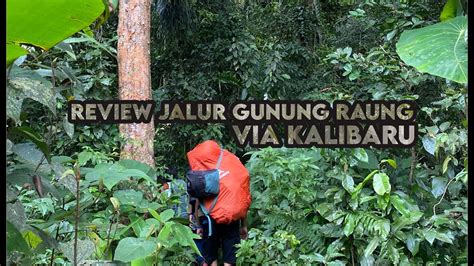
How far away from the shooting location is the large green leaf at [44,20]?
0.97m

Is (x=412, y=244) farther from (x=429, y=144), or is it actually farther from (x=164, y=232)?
(x=164, y=232)

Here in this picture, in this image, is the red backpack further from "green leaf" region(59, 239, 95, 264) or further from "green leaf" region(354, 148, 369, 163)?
"green leaf" region(59, 239, 95, 264)

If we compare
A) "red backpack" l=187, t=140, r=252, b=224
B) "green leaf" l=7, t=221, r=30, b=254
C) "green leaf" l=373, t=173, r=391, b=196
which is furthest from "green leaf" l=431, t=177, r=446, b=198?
"green leaf" l=7, t=221, r=30, b=254

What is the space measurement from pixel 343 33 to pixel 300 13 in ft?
2.36

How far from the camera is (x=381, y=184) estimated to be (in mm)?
2693

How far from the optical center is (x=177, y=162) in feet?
21.9

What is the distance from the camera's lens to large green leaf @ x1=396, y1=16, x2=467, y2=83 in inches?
41.1

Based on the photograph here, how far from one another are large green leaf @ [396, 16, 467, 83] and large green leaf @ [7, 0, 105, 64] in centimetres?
70

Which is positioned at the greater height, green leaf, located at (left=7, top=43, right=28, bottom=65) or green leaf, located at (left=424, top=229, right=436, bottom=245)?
green leaf, located at (left=7, top=43, right=28, bottom=65)

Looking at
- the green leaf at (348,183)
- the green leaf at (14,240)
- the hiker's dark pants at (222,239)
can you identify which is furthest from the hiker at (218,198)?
the green leaf at (14,240)

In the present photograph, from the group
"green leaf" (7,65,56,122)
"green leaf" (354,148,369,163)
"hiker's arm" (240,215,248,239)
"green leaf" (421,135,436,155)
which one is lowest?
"hiker's arm" (240,215,248,239)
